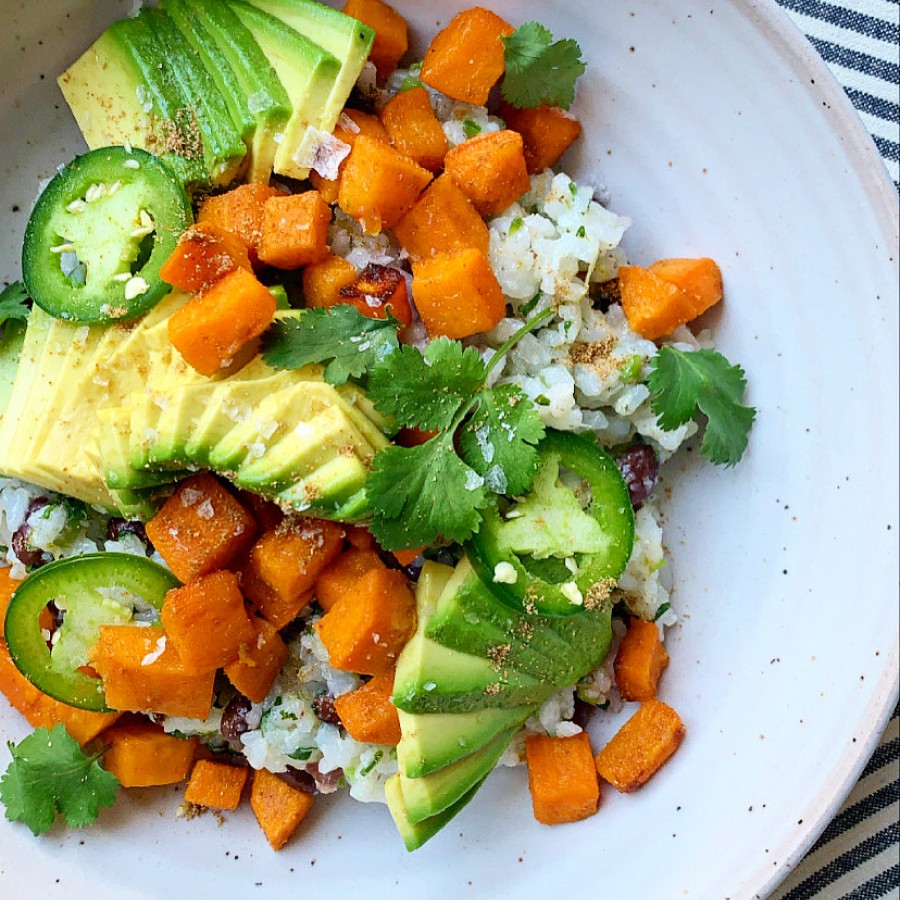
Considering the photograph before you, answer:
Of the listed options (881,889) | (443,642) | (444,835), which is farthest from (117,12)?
(881,889)

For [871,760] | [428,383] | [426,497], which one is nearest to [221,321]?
[428,383]

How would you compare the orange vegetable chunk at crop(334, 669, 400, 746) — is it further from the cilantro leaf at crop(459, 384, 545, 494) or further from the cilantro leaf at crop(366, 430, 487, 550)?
the cilantro leaf at crop(459, 384, 545, 494)

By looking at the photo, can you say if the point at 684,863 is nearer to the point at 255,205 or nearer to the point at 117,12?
the point at 255,205

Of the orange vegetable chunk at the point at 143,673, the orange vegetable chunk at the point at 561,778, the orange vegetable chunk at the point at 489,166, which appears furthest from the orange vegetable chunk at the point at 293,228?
the orange vegetable chunk at the point at 561,778

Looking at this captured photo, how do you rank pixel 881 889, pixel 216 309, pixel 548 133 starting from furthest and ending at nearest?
pixel 881 889 < pixel 548 133 < pixel 216 309

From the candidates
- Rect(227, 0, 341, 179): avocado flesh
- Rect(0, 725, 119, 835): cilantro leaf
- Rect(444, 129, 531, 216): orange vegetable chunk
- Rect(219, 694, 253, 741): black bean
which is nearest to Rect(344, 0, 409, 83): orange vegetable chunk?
Rect(227, 0, 341, 179): avocado flesh

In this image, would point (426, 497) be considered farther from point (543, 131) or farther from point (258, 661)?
point (543, 131)
